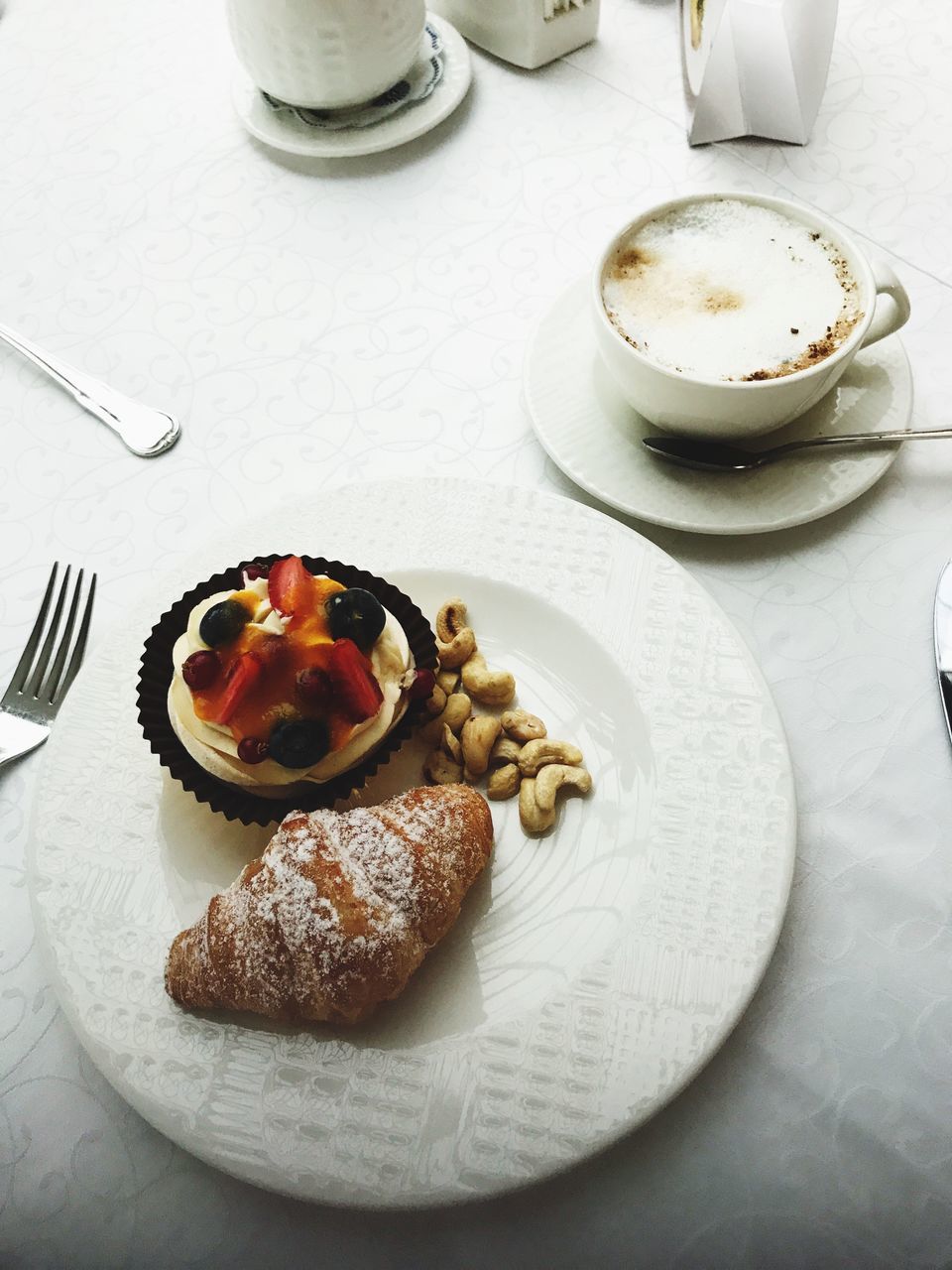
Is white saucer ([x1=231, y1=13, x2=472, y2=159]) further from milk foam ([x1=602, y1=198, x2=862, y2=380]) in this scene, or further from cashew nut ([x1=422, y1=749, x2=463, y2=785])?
cashew nut ([x1=422, y1=749, x2=463, y2=785])

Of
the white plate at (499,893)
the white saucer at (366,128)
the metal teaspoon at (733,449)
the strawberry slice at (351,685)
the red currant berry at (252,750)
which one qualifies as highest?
the white saucer at (366,128)

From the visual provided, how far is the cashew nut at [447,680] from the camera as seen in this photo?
1.06 metres

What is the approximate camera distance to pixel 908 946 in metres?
0.90

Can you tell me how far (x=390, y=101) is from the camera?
1.54 meters

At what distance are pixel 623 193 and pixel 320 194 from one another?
1.60 feet

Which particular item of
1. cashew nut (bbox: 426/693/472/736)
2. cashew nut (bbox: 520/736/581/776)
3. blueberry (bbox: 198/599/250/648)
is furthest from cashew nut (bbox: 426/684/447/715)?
blueberry (bbox: 198/599/250/648)

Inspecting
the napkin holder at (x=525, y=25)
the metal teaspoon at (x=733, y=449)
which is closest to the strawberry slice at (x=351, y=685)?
the metal teaspoon at (x=733, y=449)

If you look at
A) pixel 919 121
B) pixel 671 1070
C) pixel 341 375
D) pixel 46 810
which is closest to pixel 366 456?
pixel 341 375

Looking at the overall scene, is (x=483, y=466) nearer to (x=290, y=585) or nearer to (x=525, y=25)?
(x=290, y=585)

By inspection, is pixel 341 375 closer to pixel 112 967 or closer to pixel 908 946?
pixel 112 967

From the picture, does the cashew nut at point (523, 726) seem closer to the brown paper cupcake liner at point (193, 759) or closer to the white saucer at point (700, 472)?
the brown paper cupcake liner at point (193, 759)

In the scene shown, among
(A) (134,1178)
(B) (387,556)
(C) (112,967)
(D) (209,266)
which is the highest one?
(D) (209,266)

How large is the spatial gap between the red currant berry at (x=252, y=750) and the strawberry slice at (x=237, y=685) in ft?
0.10

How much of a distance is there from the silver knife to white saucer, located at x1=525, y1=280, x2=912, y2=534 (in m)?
0.14
